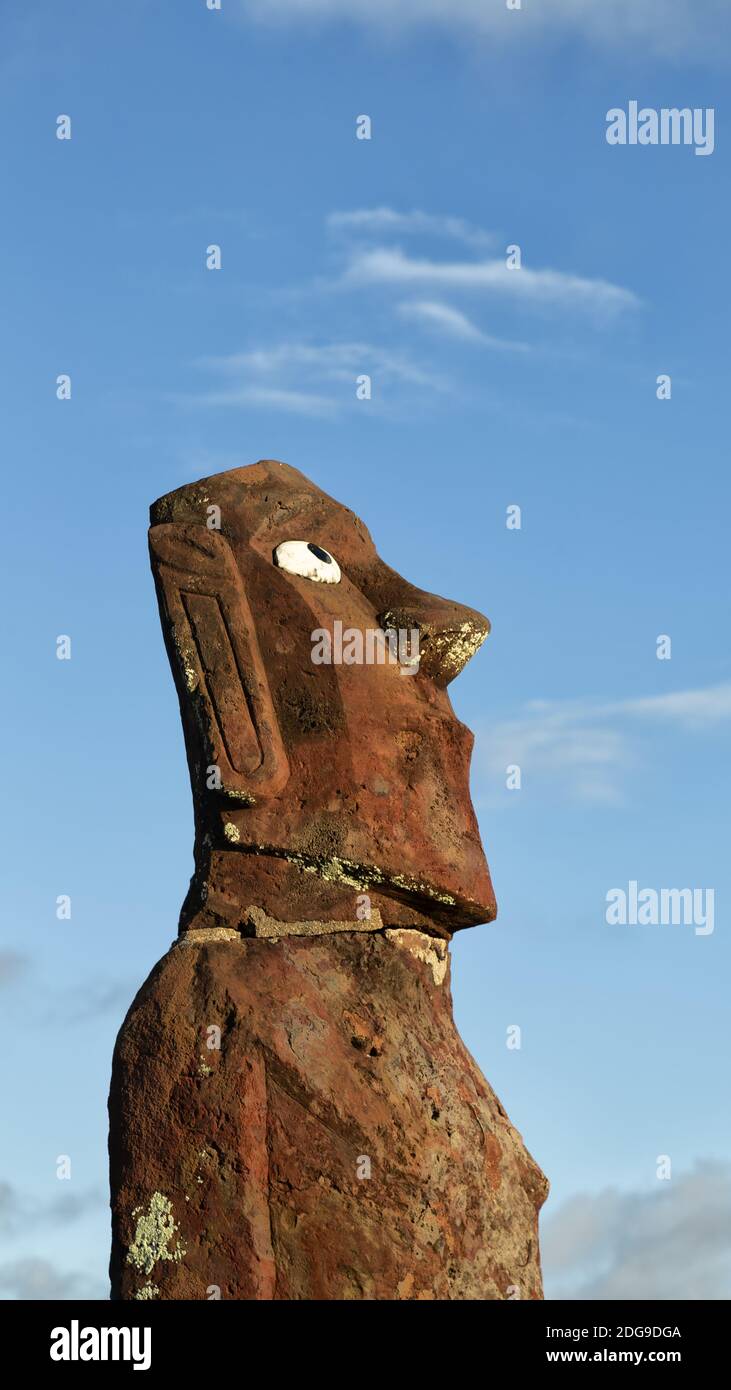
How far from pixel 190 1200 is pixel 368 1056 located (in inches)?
32.0

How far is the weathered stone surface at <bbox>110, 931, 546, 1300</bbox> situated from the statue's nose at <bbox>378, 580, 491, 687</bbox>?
3.96 ft

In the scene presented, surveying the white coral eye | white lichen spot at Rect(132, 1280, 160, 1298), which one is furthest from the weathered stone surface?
the white coral eye

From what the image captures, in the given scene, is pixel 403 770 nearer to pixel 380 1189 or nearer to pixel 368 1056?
pixel 368 1056

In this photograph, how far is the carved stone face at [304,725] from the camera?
24.9 ft

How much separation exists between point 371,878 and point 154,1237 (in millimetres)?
1520

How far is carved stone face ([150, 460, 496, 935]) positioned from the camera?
7590 millimetres

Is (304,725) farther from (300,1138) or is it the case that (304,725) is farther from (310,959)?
(300,1138)

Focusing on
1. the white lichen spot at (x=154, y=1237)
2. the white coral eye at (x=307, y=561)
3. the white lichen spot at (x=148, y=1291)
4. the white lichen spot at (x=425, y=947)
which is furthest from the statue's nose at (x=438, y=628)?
the white lichen spot at (x=148, y=1291)

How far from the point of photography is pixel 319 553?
8141 millimetres

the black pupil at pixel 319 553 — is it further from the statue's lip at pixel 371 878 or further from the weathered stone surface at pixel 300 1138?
the weathered stone surface at pixel 300 1138

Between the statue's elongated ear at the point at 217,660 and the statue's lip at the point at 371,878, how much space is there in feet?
0.74

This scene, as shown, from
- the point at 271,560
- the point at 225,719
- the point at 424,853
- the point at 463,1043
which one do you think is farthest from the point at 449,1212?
the point at 271,560

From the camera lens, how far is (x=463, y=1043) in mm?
7855
